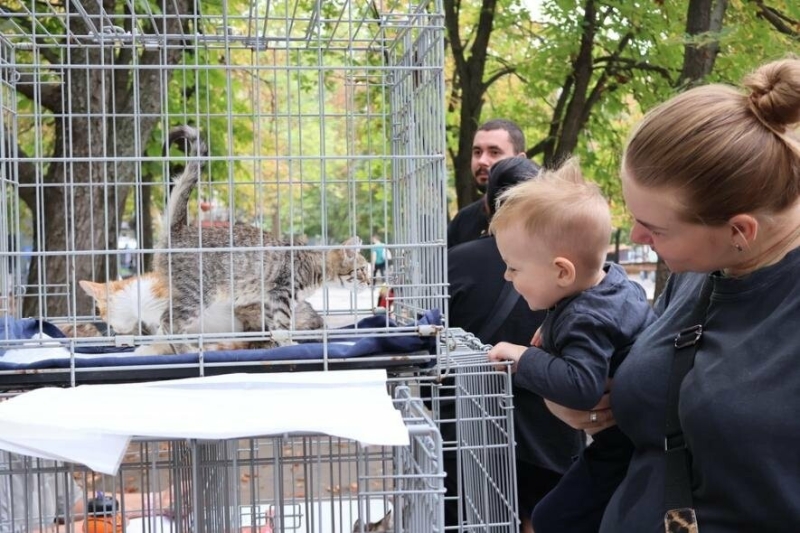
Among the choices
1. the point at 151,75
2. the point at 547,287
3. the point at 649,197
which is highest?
the point at 151,75

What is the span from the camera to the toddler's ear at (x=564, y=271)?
2607 mm

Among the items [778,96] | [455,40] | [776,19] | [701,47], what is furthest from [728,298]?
[455,40]

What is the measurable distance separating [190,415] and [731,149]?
127 centimetres


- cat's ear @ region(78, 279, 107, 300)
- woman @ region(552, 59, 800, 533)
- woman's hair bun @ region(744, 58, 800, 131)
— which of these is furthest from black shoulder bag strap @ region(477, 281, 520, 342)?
cat's ear @ region(78, 279, 107, 300)

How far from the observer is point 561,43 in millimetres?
11070

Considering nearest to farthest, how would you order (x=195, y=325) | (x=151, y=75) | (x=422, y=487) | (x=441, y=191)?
1. (x=422, y=487)
2. (x=441, y=191)
3. (x=195, y=325)
4. (x=151, y=75)

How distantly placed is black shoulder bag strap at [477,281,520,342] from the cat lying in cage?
0.66 m

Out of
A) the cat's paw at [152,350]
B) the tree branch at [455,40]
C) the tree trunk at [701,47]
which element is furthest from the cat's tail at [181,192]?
the tree branch at [455,40]

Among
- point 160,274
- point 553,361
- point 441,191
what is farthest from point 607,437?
point 160,274

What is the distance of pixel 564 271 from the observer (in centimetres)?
262

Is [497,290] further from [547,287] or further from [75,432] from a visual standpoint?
[75,432]

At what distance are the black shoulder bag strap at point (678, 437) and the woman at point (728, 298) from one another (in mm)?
15

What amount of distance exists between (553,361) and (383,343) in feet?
1.81

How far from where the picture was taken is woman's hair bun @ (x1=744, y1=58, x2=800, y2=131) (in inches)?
72.2
